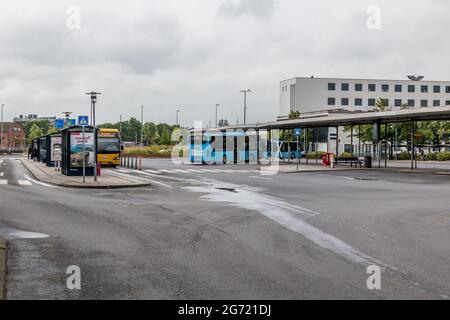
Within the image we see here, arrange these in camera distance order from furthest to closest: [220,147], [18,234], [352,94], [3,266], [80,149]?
[352,94]
[220,147]
[80,149]
[18,234]
[3,266]

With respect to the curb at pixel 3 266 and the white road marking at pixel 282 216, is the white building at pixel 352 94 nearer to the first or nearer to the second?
the white road marking at pixel 282 216

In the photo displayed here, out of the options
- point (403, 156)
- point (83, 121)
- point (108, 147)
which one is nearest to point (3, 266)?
point (83, 121)

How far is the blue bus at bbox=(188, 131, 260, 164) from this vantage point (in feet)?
177

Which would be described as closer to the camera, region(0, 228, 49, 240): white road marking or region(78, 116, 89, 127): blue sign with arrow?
region(0, 228, 49, 240): white road marking

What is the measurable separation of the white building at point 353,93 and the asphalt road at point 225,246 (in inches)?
3712

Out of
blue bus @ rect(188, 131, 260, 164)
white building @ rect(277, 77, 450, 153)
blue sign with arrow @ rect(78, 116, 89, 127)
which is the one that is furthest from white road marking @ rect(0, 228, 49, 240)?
white building @ rect(277, 77, 450, 153)

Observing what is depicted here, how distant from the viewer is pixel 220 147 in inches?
2128

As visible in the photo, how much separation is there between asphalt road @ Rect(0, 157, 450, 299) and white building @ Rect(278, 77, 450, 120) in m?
94.3

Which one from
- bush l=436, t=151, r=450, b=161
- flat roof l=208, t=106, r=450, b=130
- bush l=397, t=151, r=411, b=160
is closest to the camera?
flat roof l=208, t=106, r=450, b=130

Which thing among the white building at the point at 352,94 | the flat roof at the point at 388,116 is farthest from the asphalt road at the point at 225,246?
the white building at the point at 352,94

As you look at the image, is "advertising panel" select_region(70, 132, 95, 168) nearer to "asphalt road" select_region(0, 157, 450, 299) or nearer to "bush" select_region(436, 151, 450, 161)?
"asphalt road" select_region(0, 157, 450, 299)

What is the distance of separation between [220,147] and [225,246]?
145 feet

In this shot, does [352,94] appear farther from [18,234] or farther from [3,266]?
[3,266]
